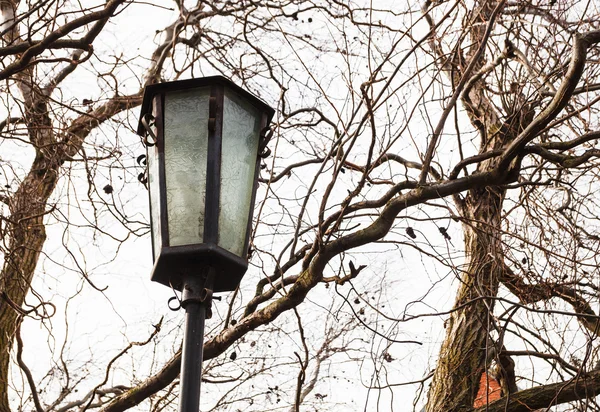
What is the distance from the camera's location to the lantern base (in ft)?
8.84

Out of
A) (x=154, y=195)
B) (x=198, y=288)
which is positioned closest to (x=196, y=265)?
(x=198, y=288)

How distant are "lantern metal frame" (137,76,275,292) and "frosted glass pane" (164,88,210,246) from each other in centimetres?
2

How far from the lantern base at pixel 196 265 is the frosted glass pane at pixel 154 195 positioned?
7cm

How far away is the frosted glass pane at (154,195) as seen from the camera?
283cm

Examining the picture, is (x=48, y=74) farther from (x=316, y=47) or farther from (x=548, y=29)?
(x=548, y=29)

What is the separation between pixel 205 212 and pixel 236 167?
253 millimetres

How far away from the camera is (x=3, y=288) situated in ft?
20.0

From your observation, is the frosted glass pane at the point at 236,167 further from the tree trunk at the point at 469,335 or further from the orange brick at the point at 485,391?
the tree trunk at the point at 469,335

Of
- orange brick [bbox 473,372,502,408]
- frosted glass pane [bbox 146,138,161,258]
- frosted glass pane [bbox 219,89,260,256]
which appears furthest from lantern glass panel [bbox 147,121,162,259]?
orange brick [bbox 473,372,502,408]

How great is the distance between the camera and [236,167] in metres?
2.91

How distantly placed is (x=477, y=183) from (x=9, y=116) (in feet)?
9.83

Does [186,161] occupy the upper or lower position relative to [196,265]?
upper

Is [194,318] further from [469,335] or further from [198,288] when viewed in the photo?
[469,335]

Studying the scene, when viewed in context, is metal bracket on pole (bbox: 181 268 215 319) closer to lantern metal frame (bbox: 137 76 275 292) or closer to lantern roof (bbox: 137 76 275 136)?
lantern metal frame (bbox: 137 76 275 292)
